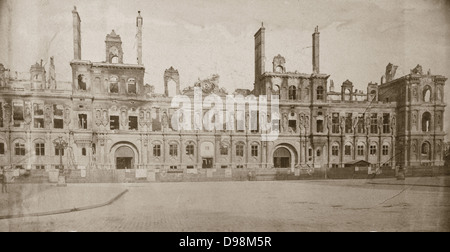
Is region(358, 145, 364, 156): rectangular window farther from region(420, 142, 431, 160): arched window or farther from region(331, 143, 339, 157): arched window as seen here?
region(420, 142, 431, 160): arched window

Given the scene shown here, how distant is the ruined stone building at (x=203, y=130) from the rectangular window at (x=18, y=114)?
4 centimetres

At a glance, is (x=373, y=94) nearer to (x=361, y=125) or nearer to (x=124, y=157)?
(x=361, y=125)

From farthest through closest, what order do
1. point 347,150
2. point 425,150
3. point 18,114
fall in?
point 347,150 → point 425,150 → point 18,114

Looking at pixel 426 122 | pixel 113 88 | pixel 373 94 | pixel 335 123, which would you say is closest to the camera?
pixel 426 122

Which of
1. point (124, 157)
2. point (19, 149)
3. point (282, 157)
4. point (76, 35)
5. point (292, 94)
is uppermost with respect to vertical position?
point (76, 35)

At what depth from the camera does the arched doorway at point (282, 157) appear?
18281 millimetres

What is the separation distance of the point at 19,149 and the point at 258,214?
10038mm

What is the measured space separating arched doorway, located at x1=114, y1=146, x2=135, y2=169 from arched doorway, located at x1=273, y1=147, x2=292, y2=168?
801 centimetres

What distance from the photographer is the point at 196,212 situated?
9.32m

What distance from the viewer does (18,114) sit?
43.5 ft

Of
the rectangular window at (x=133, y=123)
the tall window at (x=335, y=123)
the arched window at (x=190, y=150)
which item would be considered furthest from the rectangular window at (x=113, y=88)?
the tall window at (x=335, y=123)

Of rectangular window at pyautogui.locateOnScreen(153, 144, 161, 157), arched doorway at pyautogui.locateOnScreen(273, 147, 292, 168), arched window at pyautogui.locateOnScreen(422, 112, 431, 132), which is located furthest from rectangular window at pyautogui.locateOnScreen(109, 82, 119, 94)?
arched window at pyautogui.locateOnScreen(422, 112, 431, 132)

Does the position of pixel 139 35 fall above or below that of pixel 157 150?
above

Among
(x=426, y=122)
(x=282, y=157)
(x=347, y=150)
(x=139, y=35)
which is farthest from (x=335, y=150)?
(x=139, y=35)
